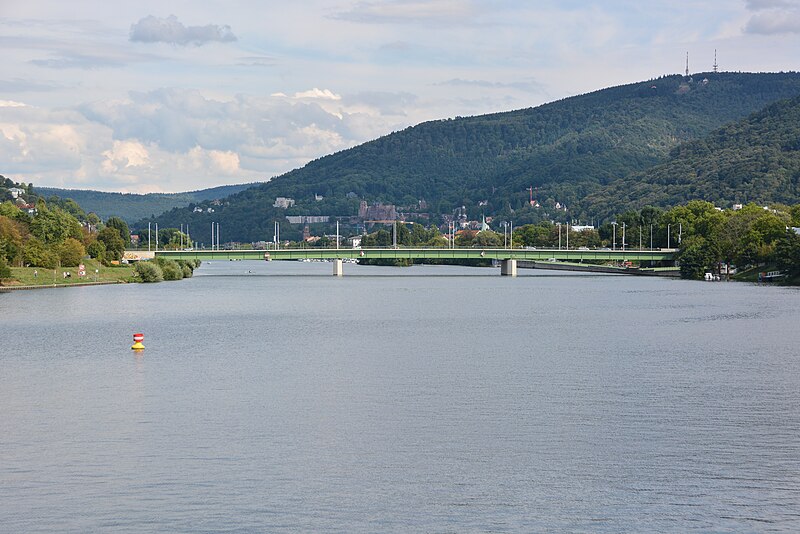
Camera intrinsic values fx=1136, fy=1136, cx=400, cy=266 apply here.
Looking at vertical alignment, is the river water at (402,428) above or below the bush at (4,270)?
below

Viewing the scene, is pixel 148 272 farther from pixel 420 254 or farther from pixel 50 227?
pixel 420 254

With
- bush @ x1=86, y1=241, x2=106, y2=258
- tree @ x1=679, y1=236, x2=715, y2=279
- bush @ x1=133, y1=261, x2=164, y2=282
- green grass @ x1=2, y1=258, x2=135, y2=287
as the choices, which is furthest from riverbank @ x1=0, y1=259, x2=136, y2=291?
tree @ x1=679, y1=236, x2=715, y2=279

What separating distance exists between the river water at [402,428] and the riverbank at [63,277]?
186 feet

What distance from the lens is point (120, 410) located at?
41375 mm

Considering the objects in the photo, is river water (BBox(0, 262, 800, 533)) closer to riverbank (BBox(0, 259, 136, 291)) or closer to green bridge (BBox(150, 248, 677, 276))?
riverbank (BBox(0, 259, 136, 291))

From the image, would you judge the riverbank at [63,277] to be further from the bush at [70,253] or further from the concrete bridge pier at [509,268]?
the concrete bridge pier at [509,268]

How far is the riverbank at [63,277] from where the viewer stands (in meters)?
132

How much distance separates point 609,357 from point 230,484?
31.9 metres

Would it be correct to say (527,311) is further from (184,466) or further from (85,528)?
(85,528)

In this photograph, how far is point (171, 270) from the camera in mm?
157250

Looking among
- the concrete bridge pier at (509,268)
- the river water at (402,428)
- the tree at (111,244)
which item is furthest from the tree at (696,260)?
the tree at (111,244)

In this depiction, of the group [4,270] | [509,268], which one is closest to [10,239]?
[4,270]

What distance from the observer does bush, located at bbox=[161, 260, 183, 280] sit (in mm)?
156250

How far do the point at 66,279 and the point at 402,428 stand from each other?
112242 millimetres
